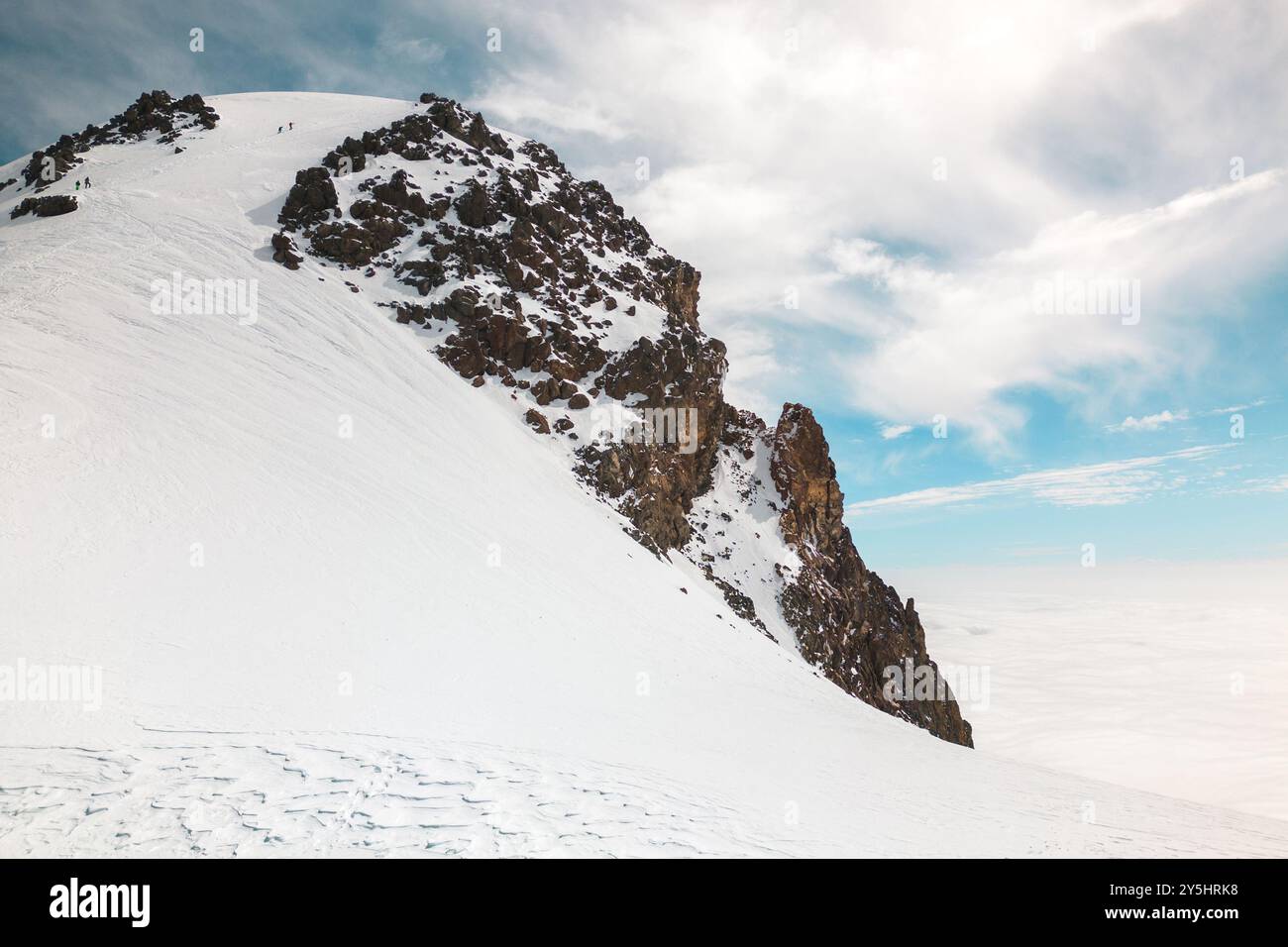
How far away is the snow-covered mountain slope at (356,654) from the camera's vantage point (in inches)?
251

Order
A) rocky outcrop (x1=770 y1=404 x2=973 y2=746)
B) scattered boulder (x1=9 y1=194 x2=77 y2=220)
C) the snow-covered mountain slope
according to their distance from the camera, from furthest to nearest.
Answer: rocky outcrop (x1=770 y1=404 x2=973 y2=746)
scattered boulder (x1=9 y1=194 x2=77 y2=220)
the snow-covered mountain slope

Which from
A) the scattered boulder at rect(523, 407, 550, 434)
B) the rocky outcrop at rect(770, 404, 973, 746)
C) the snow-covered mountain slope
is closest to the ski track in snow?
the snow-covered mountain slope

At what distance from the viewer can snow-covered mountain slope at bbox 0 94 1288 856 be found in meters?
6.38

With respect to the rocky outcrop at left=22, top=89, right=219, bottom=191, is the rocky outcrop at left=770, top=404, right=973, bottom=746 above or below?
below

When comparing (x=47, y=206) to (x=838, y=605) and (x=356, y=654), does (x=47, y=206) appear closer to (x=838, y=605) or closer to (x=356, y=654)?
(x=356, y=654)

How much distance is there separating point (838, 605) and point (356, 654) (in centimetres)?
3451

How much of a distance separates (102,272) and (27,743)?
25.8m

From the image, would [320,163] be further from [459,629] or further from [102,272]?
[459,629]

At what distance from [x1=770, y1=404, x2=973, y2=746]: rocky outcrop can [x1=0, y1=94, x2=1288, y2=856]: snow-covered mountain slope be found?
1391cm

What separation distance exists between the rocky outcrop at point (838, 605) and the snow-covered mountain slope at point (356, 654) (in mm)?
13912

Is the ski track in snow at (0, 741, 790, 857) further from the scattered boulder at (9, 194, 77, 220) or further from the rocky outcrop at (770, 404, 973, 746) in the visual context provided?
the scattered boulder at (9, 194, 77, 220)
